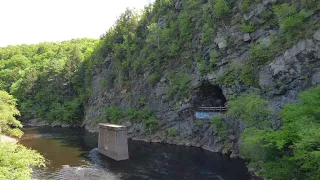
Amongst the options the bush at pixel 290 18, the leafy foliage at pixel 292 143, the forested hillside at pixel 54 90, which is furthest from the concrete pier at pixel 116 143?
the forested hillside at pixel 54 90

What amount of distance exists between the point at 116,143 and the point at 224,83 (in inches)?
754

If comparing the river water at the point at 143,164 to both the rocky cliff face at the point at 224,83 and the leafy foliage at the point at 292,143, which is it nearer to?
the rocky cliff face at the point at 224,83

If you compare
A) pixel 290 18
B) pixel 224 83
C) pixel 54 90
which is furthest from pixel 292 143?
pixel 54 90

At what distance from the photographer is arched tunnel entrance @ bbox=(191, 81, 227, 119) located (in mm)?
52000

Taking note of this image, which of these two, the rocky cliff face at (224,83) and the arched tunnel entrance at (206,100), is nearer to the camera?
the rocky cliff face at (224,83)

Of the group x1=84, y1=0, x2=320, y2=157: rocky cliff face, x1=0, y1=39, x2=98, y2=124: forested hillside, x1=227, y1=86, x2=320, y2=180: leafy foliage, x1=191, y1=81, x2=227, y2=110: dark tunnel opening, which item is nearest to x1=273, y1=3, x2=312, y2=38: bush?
x1=84, y1=0, x2=320, y2=157: rocky cliff face

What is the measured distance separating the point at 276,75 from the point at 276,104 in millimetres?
4175

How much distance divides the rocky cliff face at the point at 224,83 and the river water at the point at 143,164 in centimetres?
385

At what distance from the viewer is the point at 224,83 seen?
151ft

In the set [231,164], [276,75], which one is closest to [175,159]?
[231,164]

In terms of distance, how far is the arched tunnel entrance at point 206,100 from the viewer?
52.0 m

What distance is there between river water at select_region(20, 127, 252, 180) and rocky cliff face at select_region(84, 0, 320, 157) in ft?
12.6

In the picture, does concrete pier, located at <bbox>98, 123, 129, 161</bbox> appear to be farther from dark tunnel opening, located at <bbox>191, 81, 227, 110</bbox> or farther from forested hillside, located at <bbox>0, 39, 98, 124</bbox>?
forested hillside, located at <bbox>0, 39, 98, 124</bbox>

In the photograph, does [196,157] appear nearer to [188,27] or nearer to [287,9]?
[287,9]
